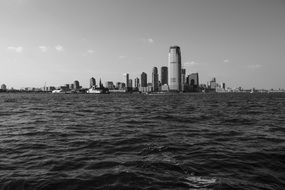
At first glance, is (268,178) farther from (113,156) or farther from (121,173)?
(113,156)

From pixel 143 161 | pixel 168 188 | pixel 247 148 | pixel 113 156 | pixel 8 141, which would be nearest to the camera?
pixel 168 188

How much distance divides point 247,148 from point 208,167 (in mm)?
5886

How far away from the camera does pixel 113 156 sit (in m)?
15.5

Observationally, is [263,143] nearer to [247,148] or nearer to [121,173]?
[247,148]

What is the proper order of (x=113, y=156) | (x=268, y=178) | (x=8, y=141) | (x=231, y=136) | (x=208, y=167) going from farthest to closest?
1. (x=231, y=136)
2. (x=8, y=141)
3. (x=113, y=156)
4. (x=208, y=167)
5. (x=268, y=178)

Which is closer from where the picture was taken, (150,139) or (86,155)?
(86,155)

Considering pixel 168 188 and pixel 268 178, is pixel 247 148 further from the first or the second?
pixel 168 188

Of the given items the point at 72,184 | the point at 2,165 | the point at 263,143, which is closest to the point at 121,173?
the point at 72,184

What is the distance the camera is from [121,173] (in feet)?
39.7

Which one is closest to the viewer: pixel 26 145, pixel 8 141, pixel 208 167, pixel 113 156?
pixel 208 167

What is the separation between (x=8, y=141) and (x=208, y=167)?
623 inches

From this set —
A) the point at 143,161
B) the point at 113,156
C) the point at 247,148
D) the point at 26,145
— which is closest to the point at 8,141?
the point at 26,145

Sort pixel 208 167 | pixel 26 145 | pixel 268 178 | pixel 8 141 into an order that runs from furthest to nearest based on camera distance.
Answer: pixel 8 141 → pixel 26 145 → pixel 208 167 → pixel 268 178

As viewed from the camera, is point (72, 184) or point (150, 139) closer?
point (72, 184)
